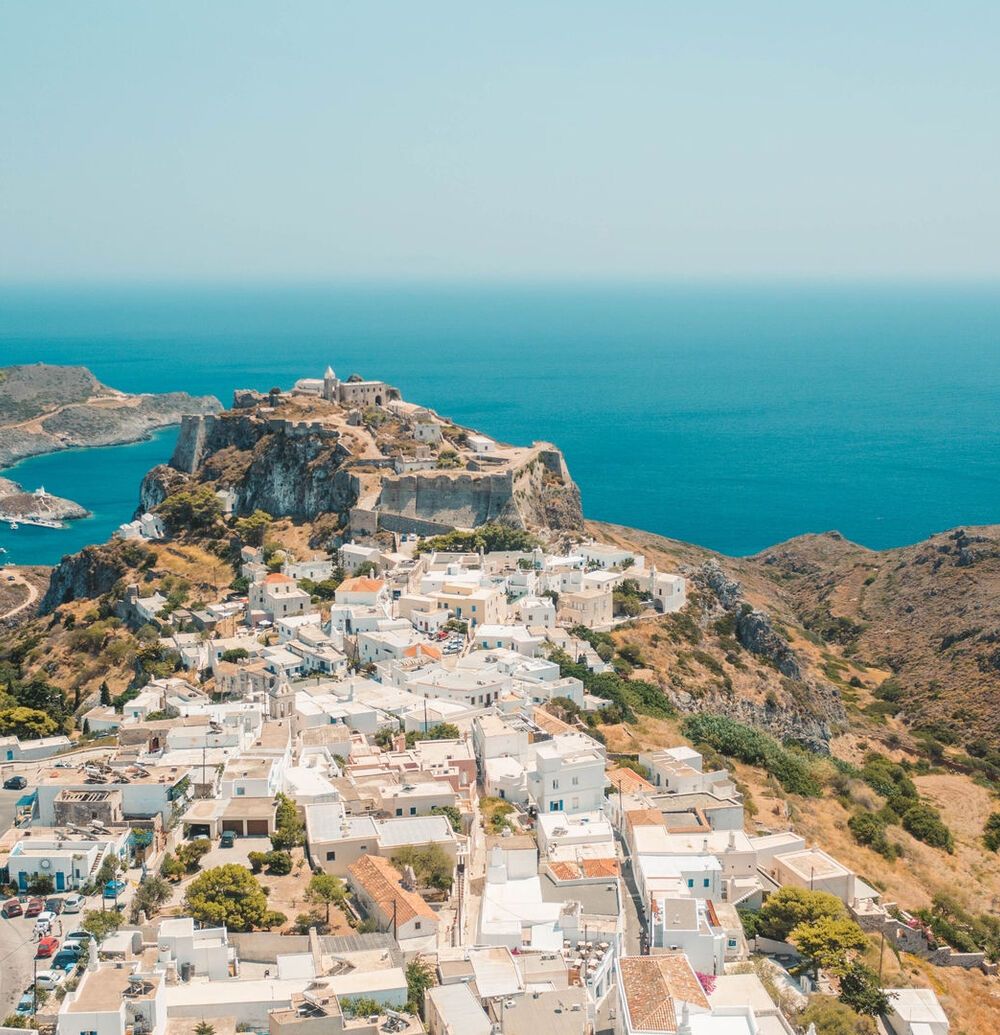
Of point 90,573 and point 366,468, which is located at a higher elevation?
point 366,468

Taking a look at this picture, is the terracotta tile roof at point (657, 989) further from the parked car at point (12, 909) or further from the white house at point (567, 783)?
the parked car at point (12, 909)

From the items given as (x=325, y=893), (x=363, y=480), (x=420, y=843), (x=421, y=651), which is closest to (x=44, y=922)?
(x=325, y=893)

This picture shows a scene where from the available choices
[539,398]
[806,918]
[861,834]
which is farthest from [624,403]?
[806,918]

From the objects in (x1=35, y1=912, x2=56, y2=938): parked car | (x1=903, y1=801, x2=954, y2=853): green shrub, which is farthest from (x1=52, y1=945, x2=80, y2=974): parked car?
(x1=903, y1=801, x2=954, y2=853): green shrub

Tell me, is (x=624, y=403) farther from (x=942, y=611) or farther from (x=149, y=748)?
(x=149, y=748)

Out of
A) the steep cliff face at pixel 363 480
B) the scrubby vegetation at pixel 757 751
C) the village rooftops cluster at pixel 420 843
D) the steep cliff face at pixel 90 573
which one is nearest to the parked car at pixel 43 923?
the village rooftops cluster at pixel 420 843

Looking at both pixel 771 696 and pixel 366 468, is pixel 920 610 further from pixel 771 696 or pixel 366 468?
pixel 366 468
